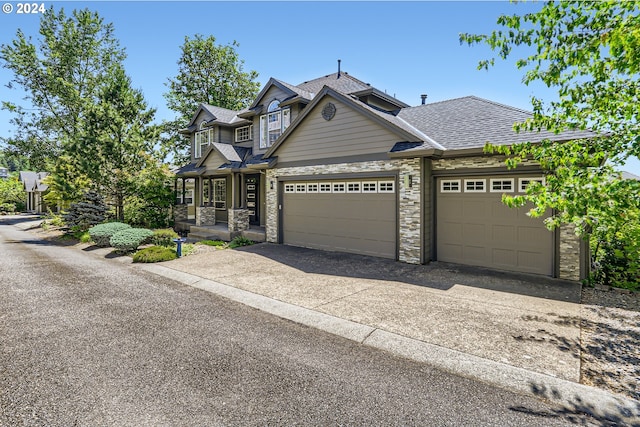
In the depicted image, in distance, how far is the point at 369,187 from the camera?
11.2 m

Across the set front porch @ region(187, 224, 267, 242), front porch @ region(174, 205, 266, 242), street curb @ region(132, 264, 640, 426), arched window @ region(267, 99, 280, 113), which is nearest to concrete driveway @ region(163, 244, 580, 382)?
street curb @ region(132, 264, 640, 426)

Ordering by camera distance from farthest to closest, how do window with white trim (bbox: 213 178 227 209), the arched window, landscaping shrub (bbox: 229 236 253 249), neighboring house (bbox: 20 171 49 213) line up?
1. neighboring house (bbox: 20 171 49 213)
2. window with white trim (bbox: 213 178 227 209)
3. the arched window
4. landscaping shrub (bbox: 229 236 253 249)

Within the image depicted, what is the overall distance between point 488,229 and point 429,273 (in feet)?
7.18

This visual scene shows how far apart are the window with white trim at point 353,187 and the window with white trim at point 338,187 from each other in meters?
0.22

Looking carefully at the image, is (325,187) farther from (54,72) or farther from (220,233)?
(54,72)

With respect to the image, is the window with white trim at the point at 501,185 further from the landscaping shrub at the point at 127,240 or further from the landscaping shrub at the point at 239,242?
the landscaping shrub at the point at 127,240

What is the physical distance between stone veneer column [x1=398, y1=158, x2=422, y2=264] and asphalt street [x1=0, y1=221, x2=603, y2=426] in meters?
5.56

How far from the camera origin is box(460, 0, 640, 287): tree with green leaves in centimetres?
407

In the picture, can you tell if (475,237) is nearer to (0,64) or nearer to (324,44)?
(324,44)

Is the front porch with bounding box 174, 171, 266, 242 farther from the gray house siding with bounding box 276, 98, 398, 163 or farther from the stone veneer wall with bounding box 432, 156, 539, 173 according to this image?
the stone veneer wall with bounding box 432, 156, 539, 173

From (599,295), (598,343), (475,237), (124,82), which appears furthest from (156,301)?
(124,82)

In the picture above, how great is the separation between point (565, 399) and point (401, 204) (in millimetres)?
7100

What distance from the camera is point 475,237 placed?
374 inches

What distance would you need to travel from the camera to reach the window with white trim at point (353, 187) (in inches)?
455
